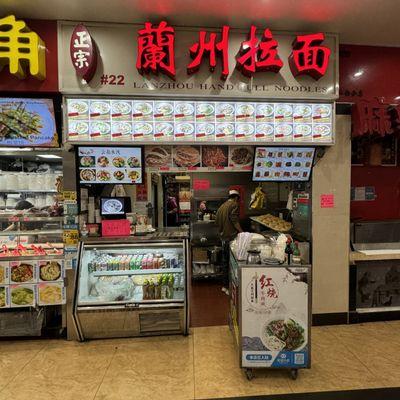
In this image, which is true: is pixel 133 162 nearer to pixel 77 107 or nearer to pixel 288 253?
pixel 77 107

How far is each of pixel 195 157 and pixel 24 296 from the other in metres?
2.58

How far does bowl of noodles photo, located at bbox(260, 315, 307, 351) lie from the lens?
2.66 m

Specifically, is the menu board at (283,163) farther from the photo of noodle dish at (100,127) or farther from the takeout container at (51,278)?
the takeout container at (51,278)

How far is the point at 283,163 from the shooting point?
366cm

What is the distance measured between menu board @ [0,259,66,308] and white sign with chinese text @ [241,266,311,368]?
2.21 meters

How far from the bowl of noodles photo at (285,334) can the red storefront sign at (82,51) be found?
3.15 metres

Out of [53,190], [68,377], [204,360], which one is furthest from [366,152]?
[68,377]

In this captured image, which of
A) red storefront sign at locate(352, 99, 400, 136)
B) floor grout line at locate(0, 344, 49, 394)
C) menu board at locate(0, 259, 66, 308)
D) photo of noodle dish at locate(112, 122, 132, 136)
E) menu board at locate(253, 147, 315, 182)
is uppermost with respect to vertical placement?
red storefront sign at locate(352, 99, 400, 136)

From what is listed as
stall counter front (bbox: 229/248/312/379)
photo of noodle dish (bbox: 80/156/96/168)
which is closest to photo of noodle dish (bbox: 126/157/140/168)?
photo of noodle dish (bbox: 80/156/96/168)

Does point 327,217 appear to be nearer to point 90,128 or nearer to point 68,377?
point 90,128

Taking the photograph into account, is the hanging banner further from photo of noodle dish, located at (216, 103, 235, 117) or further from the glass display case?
the glass display case

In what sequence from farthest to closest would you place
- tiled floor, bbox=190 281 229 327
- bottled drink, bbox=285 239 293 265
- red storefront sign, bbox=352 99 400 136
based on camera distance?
tiled floor, bbox=190 281 229 327
red storefront sign, bbox=352 99 400 136
bottled drink, bbox=285 239 293 265

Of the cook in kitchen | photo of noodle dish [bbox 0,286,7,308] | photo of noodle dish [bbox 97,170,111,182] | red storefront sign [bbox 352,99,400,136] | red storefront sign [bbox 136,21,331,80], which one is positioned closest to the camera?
red storefront sign [bbox 136,21,331,80]

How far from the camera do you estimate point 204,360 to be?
9.89 feet
